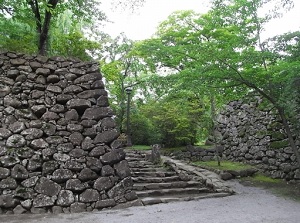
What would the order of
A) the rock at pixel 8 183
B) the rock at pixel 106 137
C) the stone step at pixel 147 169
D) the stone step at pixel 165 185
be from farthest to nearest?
the stone step at pixel 147 169, the stone step at pixel 165 185, the rock at pixel 106 137, the rock at pixel 8 183

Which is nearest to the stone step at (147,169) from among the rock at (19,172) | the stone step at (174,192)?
the stone step at (174,192)

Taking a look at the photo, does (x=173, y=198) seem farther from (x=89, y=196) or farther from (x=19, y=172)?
(x=19, y=172)

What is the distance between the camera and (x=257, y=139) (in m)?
10.3

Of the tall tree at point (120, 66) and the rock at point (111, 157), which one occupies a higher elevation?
the tall tree at point (120, 66)

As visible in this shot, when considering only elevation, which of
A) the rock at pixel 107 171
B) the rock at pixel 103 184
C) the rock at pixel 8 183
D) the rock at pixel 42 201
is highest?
the rock at pixel 107 171

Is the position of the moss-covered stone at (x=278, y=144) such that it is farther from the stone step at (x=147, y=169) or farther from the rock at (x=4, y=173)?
the rock at (x=4, y=173)

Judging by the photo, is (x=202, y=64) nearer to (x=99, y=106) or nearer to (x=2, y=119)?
(x=99, y=106)

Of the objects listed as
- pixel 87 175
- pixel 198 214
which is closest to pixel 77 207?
pixel 87 175

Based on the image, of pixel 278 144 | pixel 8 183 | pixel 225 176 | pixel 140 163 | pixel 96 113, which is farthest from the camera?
pixel 278 144

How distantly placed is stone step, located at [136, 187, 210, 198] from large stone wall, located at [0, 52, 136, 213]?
0.65 meters

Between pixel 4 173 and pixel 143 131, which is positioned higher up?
pixel 143 131

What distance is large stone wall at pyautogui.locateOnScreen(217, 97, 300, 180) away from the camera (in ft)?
29.7

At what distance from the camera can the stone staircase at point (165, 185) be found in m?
6.38

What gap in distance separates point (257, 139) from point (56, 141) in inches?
301
